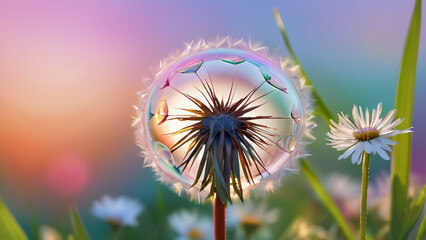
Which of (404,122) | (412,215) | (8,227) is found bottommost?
(8,227)

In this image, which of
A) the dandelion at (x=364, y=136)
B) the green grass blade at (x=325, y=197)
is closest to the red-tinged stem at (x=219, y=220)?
the dandelion at (x=364, y=136)

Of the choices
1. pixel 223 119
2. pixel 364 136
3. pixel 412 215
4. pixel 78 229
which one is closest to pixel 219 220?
pixel 223 119

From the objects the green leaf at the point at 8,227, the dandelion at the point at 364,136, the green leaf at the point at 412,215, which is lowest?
the green leaf at the point at 8,227

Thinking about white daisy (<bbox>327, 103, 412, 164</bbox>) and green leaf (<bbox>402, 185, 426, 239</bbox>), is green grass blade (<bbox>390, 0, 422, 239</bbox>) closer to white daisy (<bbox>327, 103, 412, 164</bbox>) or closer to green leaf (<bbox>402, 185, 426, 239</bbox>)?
green leaf (<bbox>402, 185, 426, 239</bbox>)

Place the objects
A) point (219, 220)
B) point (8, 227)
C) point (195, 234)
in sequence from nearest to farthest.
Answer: point (219, 220)
point (8, 227)
point (195, 234)

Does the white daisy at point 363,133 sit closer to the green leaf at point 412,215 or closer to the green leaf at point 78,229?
the green leaf at point 412,215

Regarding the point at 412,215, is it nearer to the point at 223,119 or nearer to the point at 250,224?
the point at 250,224

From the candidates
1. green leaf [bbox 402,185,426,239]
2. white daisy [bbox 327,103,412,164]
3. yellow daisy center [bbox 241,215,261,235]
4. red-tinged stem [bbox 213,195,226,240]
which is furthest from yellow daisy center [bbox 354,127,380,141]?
yellow daisy center [bbox 241,215,261,235]
